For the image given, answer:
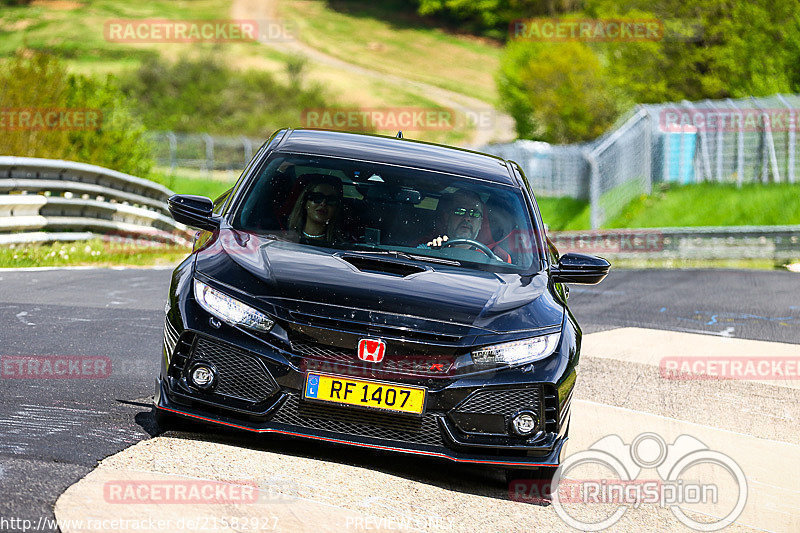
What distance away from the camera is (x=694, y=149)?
106 feet

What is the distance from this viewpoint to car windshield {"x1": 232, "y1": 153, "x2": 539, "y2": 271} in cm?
641

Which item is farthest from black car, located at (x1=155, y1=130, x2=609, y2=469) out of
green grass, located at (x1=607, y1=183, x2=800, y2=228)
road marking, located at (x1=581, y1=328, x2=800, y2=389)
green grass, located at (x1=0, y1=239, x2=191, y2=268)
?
green grass, located at (x1=607, y1=183, x2=800, y2=228)

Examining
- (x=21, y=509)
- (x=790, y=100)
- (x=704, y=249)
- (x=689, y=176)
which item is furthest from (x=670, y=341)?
(x=689, y=176)

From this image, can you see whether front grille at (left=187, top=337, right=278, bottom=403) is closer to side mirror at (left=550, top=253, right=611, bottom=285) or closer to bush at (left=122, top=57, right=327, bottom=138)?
side mirror at (left=550, top=253, right=611, bottom=285)

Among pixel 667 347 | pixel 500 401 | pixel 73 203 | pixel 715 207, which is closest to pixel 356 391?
pixel 500 401

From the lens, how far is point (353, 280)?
18.6 feet

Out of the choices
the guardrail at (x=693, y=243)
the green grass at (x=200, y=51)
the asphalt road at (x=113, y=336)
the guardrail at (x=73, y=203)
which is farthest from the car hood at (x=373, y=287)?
the green grass at (x=200, y=51)

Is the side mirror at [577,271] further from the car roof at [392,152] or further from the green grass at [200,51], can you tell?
the green grass at [200,51]

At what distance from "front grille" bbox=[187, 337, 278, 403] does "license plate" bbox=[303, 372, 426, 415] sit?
0.19 meters

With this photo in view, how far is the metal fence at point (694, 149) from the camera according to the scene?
95.5 ft

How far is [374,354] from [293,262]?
787mm

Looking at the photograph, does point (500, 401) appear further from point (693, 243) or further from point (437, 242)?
point (693, 243)

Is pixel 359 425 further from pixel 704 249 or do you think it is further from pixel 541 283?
pixel 704 249

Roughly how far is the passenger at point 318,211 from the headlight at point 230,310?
0.88 metres
